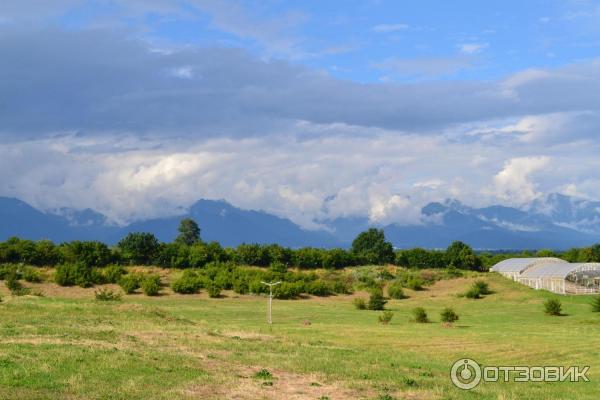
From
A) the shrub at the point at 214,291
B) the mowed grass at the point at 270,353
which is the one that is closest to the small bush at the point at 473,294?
the mowed grass at the point at 270,353

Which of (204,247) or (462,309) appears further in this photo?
(204,247)

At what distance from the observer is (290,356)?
35.5 m

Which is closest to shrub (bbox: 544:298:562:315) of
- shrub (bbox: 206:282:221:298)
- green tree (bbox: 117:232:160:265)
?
shrub (bbox: 206:282:221:298)

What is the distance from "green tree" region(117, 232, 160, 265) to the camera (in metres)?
120

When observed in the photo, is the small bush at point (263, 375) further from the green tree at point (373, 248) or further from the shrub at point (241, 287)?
the green tree at point (373, 248)

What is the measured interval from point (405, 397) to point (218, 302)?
68.5 metres

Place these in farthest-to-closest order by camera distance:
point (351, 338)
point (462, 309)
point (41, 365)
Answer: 1. point (462, 309)
2. point (351, 338)
3. point (41, 365)

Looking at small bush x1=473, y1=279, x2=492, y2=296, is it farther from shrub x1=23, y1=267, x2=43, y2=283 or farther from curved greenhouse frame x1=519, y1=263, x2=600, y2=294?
shrub x1=23, y1=267, x2=43, y2=283

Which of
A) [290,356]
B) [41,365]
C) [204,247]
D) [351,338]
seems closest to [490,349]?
[351,338]

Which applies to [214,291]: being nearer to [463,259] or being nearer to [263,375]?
[463,259]

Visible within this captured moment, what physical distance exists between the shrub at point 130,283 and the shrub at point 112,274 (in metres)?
2.39

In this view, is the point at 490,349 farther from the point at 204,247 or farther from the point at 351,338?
the point at 204,247

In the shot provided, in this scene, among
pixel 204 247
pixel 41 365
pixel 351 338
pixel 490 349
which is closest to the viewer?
pixel 41 365

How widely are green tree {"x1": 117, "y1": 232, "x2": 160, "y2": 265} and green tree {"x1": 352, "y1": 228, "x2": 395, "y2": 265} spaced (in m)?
42.5
